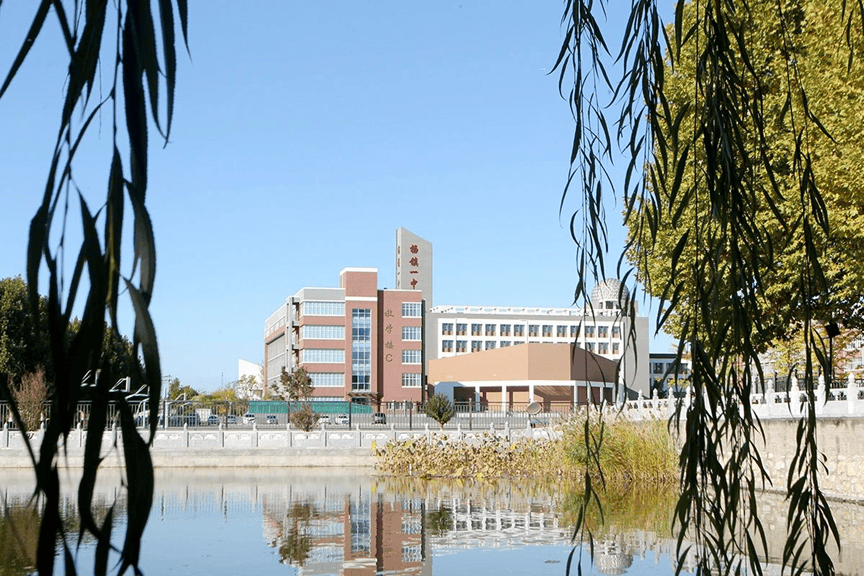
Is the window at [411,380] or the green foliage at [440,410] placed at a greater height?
the window at [411,380]

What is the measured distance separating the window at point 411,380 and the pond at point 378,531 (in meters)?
62.4

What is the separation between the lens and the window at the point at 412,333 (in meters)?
87.2

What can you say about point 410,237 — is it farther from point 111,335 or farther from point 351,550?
point 111,335

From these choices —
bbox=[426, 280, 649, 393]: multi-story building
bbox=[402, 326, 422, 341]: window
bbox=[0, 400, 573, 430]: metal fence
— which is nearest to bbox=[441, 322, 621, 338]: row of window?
bbox=[426, 280, 649, 393]: multi-story building

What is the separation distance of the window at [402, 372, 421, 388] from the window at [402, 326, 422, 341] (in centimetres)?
303

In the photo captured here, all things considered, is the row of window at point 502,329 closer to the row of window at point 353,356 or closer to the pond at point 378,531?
the row of window at point 353,356

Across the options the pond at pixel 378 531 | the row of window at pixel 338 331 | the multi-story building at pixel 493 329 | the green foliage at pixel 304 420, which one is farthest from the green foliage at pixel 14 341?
the multi-story building at pixel 493 329

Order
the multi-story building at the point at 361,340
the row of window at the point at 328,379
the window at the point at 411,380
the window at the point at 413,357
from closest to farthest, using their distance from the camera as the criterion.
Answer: the row of window at the point at 328,379 < the multi-story building at the point at 361,340 < the window at the point at 411,380 < the window at the point at 413,357

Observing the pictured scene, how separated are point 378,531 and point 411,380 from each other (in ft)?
238

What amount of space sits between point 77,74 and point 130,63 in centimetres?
8

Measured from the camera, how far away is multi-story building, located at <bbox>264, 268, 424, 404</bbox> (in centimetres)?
8538

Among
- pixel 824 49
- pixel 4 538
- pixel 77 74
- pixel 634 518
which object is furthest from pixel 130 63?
pixel 824 49

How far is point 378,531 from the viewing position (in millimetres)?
15203

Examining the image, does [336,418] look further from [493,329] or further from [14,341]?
[493,329]
